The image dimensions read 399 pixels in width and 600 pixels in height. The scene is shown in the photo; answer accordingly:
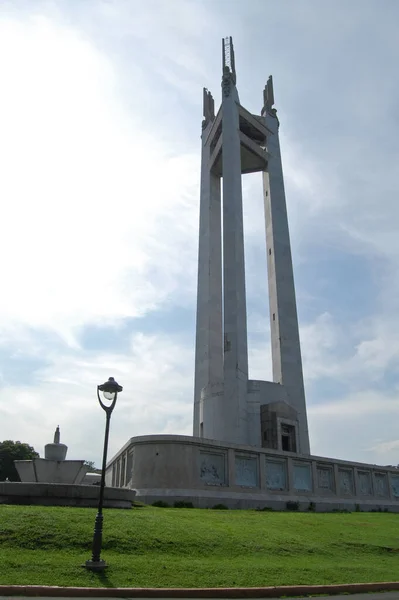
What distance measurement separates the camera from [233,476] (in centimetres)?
2644

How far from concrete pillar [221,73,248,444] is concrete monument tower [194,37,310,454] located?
0.08 metres

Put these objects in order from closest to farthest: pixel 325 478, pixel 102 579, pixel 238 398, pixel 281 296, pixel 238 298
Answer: pixel 102 579 → pixel 325 478 → pixel 238 398 → pixel 238 298 → pixel 281 296

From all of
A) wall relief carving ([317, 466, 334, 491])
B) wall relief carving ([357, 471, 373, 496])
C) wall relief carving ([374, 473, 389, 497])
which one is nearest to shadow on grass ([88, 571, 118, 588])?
wall relief carving ([317, 466, 334, 491])

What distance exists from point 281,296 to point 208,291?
672cm

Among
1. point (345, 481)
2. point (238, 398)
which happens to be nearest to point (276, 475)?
point (345, 481)

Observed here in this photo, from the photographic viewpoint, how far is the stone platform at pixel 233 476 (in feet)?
80.0

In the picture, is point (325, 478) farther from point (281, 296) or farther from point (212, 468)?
point (281, 296)

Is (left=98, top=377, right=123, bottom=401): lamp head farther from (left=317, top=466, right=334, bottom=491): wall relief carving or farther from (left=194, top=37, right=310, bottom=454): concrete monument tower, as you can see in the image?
(left=194, top=37, right=310, bottom=454): concrete monument tower

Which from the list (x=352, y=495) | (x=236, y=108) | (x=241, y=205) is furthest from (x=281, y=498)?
(x=236, y=108)

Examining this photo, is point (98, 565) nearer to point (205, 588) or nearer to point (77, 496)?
point (205, 588)

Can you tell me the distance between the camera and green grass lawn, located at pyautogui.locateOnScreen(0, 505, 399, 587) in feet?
33.0

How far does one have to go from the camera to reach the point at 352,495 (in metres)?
32.9

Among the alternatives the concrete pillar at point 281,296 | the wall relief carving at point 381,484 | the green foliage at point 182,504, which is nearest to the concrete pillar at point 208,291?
the concrete pillar at point 281,296

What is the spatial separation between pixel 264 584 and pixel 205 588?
140 cm
